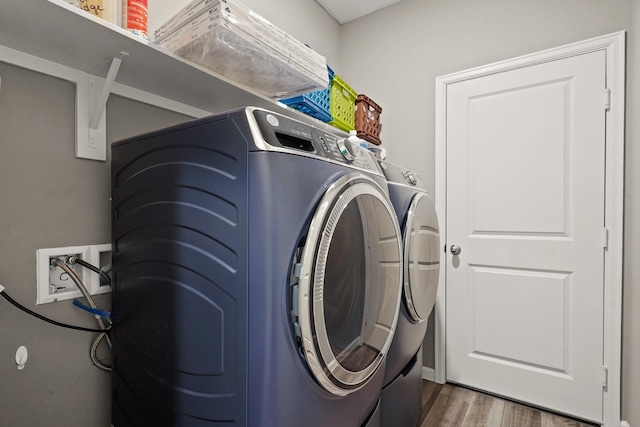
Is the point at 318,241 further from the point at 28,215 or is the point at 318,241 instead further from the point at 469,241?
the point at 469,241

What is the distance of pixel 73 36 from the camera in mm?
906

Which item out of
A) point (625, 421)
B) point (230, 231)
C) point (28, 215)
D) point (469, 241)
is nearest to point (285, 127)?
point (230, 231)

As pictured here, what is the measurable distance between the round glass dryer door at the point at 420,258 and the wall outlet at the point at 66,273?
45.6 inches

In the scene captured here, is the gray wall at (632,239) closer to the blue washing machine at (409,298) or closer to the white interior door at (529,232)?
the white interior door at (529,232)

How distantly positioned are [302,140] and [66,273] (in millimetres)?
920

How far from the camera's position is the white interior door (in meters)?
1.90

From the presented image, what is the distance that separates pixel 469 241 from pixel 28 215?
Result: 2323 millimetres

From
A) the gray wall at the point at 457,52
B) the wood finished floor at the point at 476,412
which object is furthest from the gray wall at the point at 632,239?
the wood finished floor at the point at 476,412

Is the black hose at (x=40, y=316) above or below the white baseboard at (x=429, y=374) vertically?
above

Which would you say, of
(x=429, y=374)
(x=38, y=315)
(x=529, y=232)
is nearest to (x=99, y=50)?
(x=38, y=315)

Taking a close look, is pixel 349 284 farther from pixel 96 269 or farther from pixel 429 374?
pixel 429 374

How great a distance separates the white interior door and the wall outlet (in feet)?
6.83

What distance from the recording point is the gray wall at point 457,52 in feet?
5.84

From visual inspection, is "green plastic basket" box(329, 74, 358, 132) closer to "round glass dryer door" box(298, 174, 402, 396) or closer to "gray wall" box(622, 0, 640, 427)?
"round glass dryer door" box(298, 174, 402, 396)
